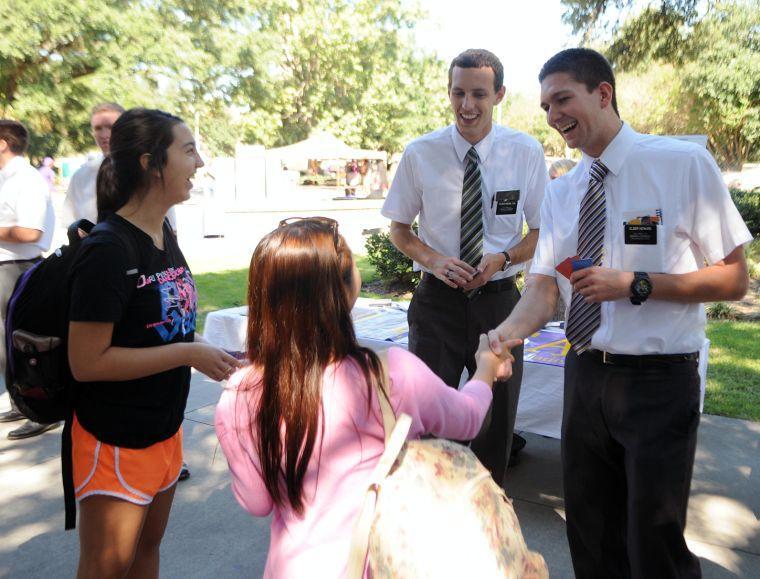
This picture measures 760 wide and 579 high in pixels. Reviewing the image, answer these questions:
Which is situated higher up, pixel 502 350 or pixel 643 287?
pixel 643 287

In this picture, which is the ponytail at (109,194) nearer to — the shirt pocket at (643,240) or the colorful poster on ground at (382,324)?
the shirt pocket at (643,240)

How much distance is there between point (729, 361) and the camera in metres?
7.24

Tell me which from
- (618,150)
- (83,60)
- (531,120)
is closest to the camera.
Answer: (618,150)

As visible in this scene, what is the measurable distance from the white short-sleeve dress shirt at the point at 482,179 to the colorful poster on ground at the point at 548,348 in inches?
26.4

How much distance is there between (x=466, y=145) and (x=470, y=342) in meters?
1.02

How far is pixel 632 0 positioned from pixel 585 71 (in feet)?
29.3

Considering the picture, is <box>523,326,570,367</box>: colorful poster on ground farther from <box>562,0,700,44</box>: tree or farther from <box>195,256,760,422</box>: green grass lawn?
<box>562,0,700,44</box>: tree

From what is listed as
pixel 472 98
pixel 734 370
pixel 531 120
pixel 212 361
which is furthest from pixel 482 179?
pixel 531 120

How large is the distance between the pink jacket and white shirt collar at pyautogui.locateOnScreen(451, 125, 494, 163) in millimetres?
2155

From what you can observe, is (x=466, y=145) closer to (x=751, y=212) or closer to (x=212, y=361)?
(x=212, y=361)

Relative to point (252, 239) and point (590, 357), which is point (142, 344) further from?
point (252, 239)

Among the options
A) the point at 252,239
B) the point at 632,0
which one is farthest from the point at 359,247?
the point at 632,0

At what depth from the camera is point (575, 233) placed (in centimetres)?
270

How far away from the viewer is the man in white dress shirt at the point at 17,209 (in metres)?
4.80
